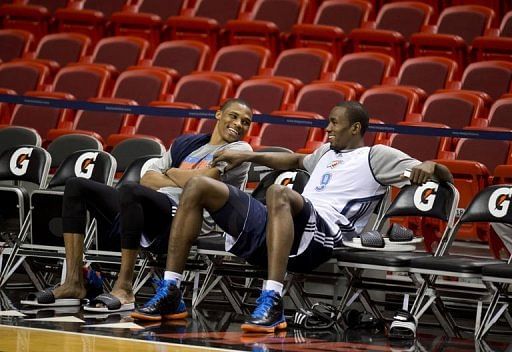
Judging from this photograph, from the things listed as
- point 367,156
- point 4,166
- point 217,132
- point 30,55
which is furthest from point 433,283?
point 30,55

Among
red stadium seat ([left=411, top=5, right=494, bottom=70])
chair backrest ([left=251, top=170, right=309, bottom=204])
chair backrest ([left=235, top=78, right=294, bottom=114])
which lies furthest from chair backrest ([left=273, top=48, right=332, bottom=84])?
chair backrest ([left=251, top=170, right=309, bottom=204])

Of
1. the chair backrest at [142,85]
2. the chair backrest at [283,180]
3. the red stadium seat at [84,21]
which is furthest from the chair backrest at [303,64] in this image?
the chair backrest at [283,180]

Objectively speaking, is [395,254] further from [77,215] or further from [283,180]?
[77,215]

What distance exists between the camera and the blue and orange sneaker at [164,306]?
525 centimetres

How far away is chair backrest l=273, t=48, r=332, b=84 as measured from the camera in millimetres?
9180

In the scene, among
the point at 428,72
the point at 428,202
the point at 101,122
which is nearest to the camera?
the point at 428,202

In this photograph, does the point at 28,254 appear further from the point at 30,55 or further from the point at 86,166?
the point at 30,55

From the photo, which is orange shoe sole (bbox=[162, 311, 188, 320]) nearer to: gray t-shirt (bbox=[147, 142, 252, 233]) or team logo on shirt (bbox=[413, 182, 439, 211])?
gray t-shirt (bbox=[147, 142, 252, 233])

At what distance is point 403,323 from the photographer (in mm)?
5066

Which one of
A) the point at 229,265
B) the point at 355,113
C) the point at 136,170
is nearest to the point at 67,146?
the point at 136,170

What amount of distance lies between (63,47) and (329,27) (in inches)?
102

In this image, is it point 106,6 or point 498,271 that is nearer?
point 498,271

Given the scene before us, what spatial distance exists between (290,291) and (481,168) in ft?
5.75

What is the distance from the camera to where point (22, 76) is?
9766 mm
